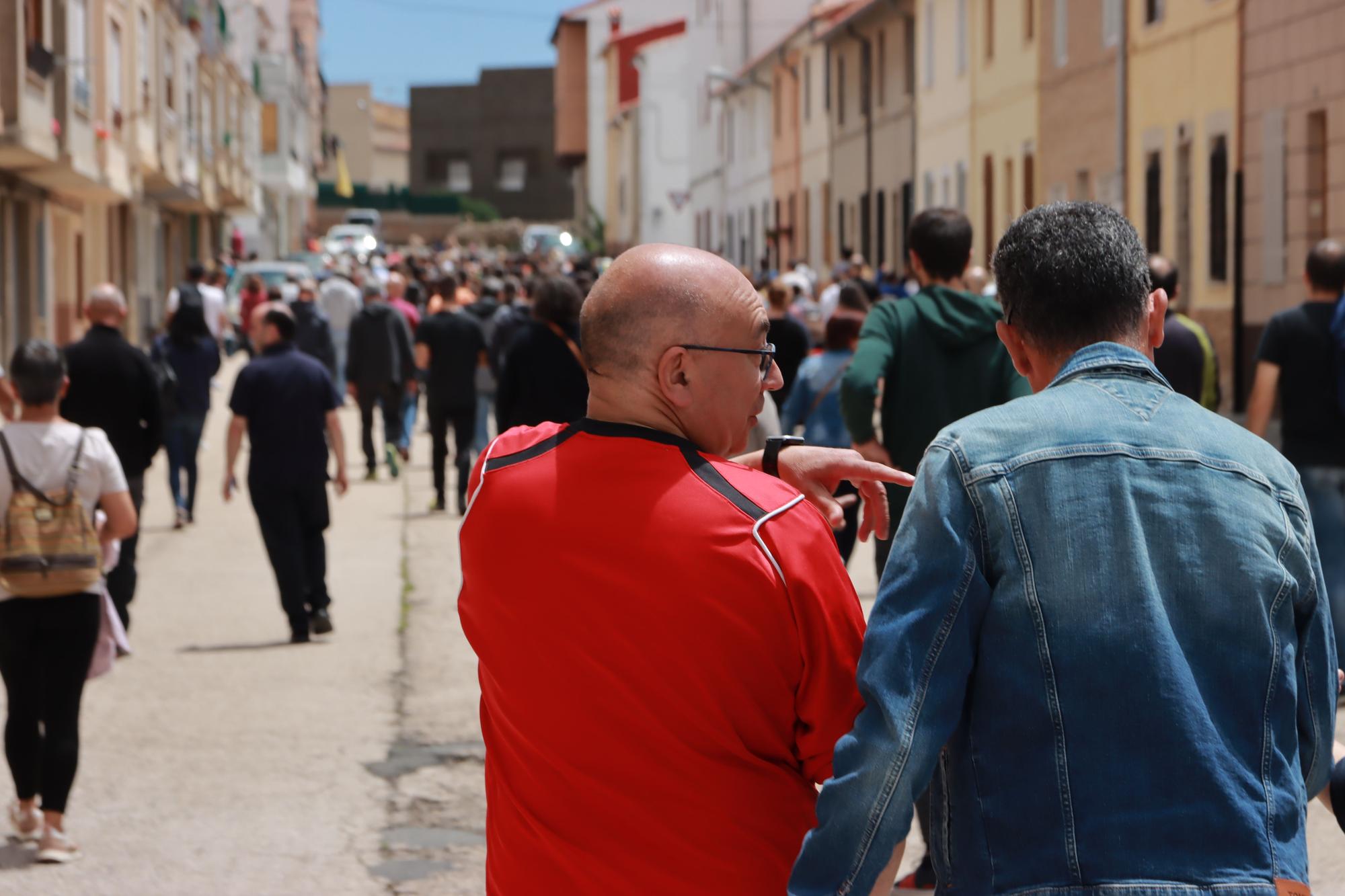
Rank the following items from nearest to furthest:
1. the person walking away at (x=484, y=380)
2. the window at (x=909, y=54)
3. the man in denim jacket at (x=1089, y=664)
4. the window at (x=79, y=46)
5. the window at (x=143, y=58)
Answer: the man in denim jacket at (x=1089, y=664) → the person walking away at (x=484, y=380) → the window at (x=79, y=46) → the window at (x=143, y=58) → the window at (x=909, y=54)

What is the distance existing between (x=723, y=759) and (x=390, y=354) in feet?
49.5

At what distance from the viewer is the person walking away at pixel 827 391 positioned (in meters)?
9.09

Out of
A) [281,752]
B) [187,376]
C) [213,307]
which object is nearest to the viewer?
[281,752]

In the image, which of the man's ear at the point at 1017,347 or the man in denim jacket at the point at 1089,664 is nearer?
the man in denim jacket at the point at 1089,664

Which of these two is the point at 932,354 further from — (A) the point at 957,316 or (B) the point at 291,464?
(B) the point at 291,464

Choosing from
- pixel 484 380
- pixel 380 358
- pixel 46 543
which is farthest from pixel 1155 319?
pixel 380 358

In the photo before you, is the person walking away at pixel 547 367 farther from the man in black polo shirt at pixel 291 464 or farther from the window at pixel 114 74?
the window at pixel 114 74

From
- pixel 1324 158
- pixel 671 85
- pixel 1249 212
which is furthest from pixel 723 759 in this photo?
pixel 671 85

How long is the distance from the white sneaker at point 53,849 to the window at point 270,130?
6673 cm

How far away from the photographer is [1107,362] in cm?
251

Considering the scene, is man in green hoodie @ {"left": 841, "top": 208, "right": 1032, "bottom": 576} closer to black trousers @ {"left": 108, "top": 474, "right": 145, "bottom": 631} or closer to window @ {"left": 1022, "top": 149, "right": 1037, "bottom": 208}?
black trousers @ {"left": 108, "top": 474, "right": 145, "bottom": 631}

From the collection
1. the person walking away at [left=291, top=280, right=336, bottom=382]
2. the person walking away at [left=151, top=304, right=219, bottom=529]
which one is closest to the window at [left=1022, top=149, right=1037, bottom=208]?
the person walking away at [left=291, top=280, right=336, bottom=382]

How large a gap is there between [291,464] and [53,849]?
158 inches

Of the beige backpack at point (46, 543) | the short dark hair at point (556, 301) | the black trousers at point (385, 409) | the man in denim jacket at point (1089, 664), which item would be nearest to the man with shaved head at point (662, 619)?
the man in denim jacket at point (1089, 664)
